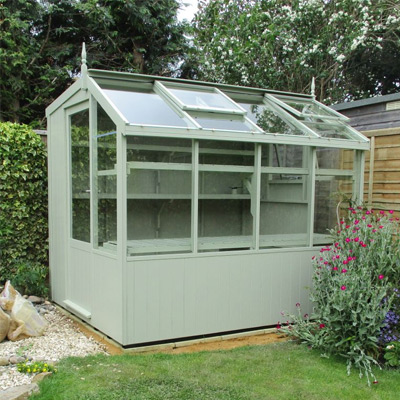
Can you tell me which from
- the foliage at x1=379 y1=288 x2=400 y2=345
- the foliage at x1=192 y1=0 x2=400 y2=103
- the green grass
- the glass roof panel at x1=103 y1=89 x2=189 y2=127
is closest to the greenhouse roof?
the glass roof panel at x1=103 y1=89 x2=189 y2=127

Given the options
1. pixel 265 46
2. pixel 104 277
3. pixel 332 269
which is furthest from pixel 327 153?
pixel 265 46

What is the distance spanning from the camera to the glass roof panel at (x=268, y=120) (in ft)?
15.3

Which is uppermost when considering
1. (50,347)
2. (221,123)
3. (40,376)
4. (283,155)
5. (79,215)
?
(221,123)

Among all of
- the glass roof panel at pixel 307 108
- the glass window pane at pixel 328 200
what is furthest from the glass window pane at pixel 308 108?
the glass window pane at pixel 328 200

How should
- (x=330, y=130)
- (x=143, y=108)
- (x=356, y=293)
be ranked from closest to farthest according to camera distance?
(x=356, y=293), (x=143, y=108), (x=330, y=130)

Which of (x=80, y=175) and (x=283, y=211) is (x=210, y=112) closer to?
(x=283, y=211)

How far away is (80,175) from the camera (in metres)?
4.81

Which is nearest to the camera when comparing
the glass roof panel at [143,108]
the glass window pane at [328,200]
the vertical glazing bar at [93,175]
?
the glass roof panel at [143,108]

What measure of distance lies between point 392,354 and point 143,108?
311 cm

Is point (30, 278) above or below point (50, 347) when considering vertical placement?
above

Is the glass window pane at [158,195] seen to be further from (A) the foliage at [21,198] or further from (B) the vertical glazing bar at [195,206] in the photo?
(A) the foliage at [21,198]

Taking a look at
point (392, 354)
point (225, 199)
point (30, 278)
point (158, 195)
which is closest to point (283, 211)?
point (225, 199)

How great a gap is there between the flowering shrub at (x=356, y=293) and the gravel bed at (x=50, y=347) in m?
1.97

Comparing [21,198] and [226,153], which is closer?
[226,153]
